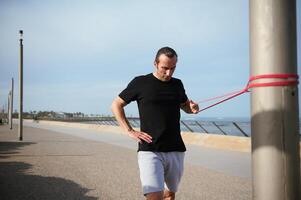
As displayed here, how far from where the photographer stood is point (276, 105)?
79.8 inches

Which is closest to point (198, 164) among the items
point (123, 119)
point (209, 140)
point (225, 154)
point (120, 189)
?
point (225, 154)

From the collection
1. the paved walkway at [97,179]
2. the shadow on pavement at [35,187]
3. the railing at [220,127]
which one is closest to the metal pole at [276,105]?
the paved walkway at [97,179]

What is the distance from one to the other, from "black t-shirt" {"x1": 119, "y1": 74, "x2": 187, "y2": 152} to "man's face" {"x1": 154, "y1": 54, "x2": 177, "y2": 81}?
0.06 metres

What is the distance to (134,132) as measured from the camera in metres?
3.35

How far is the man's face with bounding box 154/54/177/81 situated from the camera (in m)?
3.23

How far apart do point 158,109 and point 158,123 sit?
4.8 inches

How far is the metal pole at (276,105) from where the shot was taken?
79.0 inches

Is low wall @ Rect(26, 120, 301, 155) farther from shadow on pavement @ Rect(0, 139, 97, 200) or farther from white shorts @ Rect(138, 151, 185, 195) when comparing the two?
white shorts @ Rect(138, 151, 185, 195)

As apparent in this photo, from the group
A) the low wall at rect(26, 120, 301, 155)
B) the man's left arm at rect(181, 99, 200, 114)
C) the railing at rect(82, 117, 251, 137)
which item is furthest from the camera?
the railing at rect(82, 117, 251, 137)

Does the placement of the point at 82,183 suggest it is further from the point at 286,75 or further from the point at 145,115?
the point at 286,75

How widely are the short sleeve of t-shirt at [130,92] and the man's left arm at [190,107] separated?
1.66ft

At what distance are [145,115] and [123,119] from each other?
262 mm

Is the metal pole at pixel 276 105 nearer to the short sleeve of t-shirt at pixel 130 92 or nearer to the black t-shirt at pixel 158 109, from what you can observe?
the black t-shirt at pixel 158 109

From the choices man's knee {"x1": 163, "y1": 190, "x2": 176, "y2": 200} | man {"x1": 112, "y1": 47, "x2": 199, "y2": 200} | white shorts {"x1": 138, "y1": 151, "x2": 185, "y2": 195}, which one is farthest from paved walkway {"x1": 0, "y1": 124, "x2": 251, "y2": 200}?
man {"x1": 112, "y1": 47, "x2": 199, "y2": 200}
